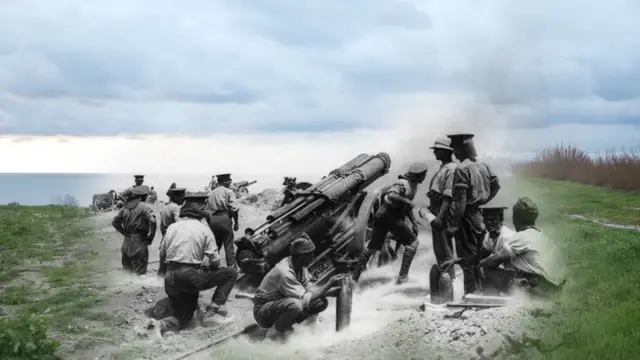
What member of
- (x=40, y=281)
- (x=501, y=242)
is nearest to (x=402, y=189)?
(x=501, y=242)

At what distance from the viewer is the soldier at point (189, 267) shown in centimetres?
1106

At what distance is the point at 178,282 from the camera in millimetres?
11133

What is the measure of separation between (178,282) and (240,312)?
5.62 ft

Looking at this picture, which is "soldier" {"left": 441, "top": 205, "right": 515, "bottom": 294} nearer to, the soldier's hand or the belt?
the soldier's hand

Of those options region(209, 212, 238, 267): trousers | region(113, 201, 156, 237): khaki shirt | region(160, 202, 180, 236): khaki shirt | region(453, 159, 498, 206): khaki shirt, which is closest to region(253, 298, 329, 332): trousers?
region(453, 159, 498, 206): khaki shirt

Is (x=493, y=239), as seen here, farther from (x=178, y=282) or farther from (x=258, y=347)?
(x=178, y=282)

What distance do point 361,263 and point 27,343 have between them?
242 inches

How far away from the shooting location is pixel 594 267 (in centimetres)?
1434

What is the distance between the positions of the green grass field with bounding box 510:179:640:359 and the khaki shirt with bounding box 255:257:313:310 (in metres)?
3.21

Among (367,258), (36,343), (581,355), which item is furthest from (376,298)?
(36,343)

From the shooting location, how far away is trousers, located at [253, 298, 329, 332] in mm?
9664

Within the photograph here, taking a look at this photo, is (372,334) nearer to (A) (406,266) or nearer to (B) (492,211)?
(B) (492,211)

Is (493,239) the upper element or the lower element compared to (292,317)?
upper

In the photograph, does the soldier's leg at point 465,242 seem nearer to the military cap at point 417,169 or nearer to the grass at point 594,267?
the grass at point 594,267
